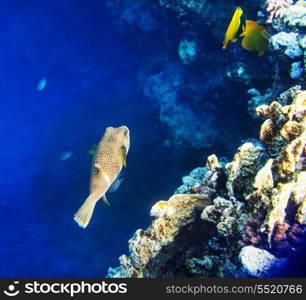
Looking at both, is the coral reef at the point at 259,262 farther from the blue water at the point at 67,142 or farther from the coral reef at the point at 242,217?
the blue water at the point at 67,142

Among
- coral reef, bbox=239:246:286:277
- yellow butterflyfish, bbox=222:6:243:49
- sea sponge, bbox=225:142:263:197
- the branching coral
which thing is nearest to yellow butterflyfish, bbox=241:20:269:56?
yellow butterflyfish, bbox=222:6:243:49

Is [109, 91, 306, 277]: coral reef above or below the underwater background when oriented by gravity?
above

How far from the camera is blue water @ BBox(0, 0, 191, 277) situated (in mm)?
10922

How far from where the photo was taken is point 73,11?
22.8 meters

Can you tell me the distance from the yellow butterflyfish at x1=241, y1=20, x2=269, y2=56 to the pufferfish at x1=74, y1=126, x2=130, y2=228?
251cm

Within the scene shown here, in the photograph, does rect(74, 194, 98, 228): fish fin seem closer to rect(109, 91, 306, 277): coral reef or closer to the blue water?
rect(109, 91, 306, 277): coral reef

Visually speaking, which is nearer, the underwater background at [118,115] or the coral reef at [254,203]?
the coral reef at [254,203]

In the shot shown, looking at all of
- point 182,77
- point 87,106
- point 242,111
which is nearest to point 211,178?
point 242,111

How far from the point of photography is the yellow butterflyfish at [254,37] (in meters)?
4.45

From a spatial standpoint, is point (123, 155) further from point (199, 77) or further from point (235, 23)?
point (199, 77)

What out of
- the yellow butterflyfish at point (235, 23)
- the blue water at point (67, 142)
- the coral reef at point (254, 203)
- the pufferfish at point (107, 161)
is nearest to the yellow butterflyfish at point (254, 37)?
Result: the coral reef at point (254, 203)

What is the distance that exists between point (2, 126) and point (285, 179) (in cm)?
3557

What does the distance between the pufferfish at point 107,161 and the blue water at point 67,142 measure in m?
6.06

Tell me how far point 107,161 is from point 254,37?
10.0 ft
